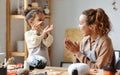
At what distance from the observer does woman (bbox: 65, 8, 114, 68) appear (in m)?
1.86

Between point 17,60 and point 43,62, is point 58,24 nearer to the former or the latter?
point 17,60

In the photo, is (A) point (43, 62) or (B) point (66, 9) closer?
(A) point (43, 62)

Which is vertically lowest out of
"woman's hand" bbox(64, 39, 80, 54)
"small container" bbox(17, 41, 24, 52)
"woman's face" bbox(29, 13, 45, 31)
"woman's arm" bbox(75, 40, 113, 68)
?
"small container" bbox(17, 41, 24, 52)

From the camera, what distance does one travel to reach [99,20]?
193 cm

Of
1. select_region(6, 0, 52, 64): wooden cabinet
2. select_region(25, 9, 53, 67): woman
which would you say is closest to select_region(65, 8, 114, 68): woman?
select_region(25, 9, 53, 67): woman

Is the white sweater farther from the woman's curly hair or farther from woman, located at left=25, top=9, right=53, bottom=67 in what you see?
the woman's curly hair

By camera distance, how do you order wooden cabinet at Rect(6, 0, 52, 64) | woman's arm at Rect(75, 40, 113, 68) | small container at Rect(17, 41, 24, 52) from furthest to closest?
small container at Rect(17, 41, 24, 52) → wooden cabinet at Rect(6, 0, 52, 64) → woman's arm at Rect(75, 40, 113, 68)

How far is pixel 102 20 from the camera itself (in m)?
1.93

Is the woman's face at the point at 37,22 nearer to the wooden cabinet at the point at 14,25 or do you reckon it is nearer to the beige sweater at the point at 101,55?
the beige sweater at the point at 101,55

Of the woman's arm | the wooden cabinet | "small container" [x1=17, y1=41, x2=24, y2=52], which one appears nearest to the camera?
the woman's arm

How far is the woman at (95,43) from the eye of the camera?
186 centimetres

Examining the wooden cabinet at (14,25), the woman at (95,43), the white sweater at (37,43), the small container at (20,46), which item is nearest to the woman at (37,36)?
the white sweater at (37,43)

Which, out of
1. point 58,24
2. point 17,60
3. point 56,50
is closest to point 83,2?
point 58,24

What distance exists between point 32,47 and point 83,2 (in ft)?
4.87
